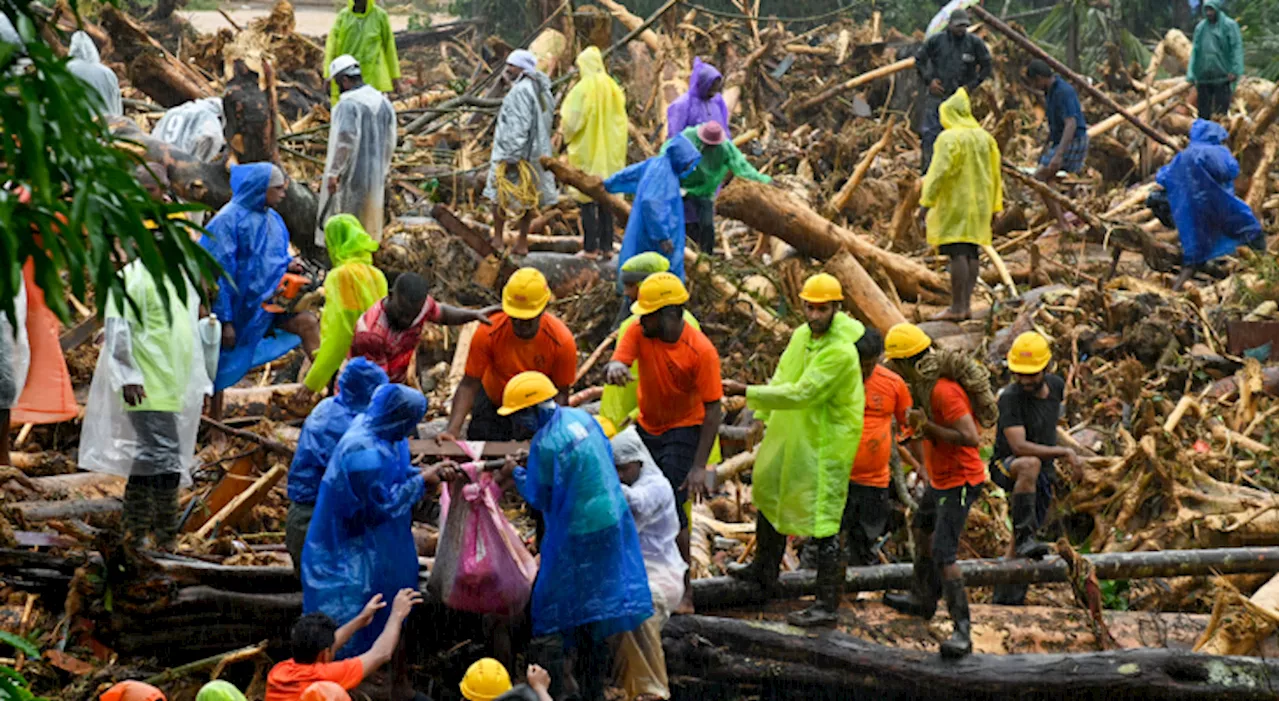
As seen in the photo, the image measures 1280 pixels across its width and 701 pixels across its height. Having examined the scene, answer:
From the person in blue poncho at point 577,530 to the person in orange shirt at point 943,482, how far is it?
52.7 inches

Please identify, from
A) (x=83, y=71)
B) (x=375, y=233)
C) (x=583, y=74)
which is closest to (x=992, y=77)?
(x=583, y=74)

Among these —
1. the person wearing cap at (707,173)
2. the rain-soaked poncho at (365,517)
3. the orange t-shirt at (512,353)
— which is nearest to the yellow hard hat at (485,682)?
the rain-soaked poncho at (365,517)

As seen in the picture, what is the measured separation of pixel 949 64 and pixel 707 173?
11.4ft

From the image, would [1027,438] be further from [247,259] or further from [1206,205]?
[1206,205]

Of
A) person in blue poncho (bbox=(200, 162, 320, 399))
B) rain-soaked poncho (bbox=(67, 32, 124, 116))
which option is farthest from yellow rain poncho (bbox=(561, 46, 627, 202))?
person in blue poncho (bbox=(200, 162, 320, 399))

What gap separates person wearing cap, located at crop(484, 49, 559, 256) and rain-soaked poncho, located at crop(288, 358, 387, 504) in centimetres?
536

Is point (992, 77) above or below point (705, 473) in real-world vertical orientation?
above

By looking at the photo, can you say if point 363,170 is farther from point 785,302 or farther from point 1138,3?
point 1138,3

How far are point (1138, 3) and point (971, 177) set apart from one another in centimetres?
1108

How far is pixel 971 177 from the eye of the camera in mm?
11328

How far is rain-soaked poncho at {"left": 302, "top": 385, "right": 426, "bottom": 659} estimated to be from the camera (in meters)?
6.11

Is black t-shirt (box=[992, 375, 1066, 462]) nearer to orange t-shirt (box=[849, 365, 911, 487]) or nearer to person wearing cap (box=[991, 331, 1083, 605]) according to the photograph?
person wearing cap (box=[991, 331, 1083, 605])

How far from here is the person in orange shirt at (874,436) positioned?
7.21 metres

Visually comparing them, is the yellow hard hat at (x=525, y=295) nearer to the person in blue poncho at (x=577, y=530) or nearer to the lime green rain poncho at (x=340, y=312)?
the person in blue poncho at (x=577, y=530)
